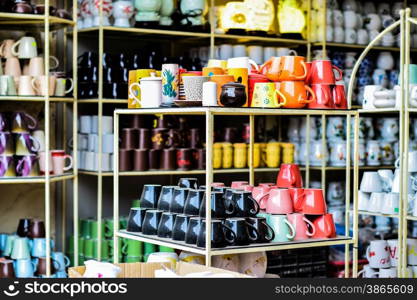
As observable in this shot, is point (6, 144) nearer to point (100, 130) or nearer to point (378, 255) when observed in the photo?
point (100, 130)

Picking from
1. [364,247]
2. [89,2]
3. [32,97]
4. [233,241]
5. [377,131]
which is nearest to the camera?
[233,241]

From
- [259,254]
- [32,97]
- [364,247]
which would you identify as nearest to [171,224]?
[259,254]

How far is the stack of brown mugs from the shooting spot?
173 inches

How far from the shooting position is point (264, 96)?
2635 mm

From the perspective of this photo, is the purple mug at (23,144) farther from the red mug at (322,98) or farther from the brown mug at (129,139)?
the red mug at (322,98)

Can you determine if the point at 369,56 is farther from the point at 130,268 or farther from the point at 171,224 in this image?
the point at 130,268

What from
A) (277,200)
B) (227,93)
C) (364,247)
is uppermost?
(227,93)

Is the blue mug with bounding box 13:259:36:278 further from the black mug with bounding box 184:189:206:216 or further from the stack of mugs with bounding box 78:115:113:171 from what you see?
the black mug with bounding box 184:189:206:216

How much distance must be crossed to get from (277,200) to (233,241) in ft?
1.09

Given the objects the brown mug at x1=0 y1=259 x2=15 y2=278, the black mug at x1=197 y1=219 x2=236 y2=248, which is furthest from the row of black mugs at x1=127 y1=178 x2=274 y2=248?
the brown mug at x1=0 y1=259 x2=15 y2=278

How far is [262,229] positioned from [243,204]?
0.10 meters

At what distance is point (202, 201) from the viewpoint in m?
2.50

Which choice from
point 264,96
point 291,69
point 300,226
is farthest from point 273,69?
point 300,226

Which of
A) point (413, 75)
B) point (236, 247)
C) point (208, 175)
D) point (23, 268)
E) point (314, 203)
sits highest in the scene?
point (413, 75)
